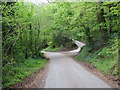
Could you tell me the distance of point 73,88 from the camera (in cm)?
598

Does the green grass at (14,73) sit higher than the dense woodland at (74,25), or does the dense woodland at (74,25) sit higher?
the dense woodland at (74,25)

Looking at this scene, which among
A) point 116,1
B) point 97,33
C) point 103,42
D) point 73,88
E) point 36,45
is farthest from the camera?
point 36,45

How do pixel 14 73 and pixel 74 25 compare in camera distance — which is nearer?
pixel 14 73

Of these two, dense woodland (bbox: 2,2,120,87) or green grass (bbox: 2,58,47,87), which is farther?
dense woodland (bbox: 2,2,120,87)

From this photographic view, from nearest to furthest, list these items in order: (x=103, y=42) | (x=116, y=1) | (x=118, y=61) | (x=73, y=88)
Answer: (x=73, y=88) → (x=118, y=61) → (x=116, y=1) → (x=103, y=42)

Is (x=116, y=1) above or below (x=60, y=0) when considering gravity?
below

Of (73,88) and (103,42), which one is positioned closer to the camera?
(73,88)

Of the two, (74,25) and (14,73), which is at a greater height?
(74,25)

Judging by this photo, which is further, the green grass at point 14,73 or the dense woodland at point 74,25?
the dense woodland at point 74,25

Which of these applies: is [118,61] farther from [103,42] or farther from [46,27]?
[46,27]

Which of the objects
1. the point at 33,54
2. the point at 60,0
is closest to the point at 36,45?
the point at 33,54

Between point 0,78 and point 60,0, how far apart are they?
13423 millimetres

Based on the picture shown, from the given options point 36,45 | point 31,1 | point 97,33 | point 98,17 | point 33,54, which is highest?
point 31,1

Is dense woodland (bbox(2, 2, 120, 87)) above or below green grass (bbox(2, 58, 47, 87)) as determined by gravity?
above
